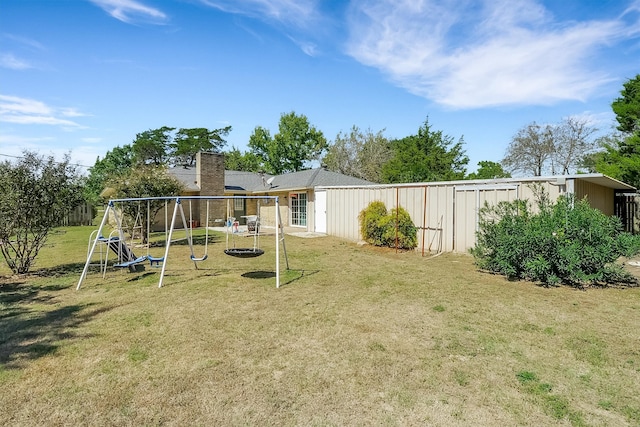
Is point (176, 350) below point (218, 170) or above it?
below

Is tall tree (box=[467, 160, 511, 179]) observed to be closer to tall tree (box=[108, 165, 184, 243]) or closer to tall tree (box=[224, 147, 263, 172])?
tall tree (box=[108, 165, 184, 243])

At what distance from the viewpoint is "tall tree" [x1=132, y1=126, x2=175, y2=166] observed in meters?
45.1

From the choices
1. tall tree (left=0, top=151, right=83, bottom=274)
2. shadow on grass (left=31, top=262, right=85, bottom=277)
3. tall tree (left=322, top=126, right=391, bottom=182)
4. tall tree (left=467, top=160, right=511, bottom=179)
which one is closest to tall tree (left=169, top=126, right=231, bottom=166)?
tall tree (left=322, top=126, right=391, bottom=182)

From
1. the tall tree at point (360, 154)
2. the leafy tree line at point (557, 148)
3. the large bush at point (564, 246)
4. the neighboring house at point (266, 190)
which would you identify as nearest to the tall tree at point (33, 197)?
the large bush at point (564, 246)

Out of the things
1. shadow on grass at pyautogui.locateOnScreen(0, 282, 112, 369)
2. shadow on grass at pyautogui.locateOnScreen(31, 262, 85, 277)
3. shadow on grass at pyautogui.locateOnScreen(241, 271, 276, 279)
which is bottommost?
shadow on grass at pyautogui.locateOnScreen(0, 282, 112, 369)

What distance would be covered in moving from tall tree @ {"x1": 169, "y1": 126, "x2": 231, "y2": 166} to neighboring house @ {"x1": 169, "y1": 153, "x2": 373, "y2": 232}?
24.4 meters

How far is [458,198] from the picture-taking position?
11031mm

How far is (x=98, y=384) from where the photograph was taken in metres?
3.23

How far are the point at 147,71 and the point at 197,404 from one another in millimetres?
12850

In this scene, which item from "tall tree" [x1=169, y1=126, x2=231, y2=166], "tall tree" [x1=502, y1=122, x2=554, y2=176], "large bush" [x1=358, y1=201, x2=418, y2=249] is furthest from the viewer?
"tall tree" [x1=169, y1=126, x2=231, y2=166]

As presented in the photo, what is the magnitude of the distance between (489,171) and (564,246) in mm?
23517

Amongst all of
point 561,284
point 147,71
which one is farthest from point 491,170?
point 147,71

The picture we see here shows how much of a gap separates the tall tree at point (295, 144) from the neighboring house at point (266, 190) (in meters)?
17.8

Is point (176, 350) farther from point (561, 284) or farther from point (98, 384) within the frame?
point (561, 284)
